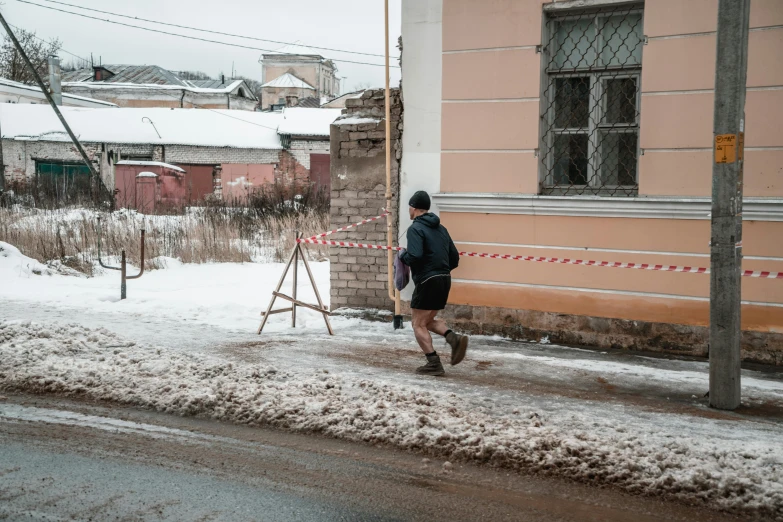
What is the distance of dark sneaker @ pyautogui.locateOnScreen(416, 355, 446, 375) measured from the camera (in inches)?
269

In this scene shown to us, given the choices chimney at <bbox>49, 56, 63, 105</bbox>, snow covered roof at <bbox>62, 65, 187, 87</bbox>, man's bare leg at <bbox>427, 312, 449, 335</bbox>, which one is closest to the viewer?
man's bare leg at <bbox>427, 312, 449, 335</bbox>

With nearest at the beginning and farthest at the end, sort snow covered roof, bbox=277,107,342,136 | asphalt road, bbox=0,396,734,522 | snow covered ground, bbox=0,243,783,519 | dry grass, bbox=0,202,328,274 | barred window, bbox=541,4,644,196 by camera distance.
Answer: asphalt road, bbox=0,396,734,522 → snow covered ground, bbox=0,243,783,519 → barred window, bbox=541,4,644,196 → dry grass, bbox=0,202,328,274 → snow covered roof, bbox=277,107,342,136

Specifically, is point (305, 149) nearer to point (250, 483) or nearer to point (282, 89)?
point (250, 483)

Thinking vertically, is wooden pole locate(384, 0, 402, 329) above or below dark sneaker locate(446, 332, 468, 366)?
above

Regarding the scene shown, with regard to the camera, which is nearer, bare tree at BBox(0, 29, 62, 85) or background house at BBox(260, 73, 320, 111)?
bare tree at BBox(0, 29, 62, 85)

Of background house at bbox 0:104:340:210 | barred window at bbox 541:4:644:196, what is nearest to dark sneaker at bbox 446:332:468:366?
barred window at bbox 541:4:644:196

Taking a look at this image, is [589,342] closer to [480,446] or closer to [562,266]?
[562,266]

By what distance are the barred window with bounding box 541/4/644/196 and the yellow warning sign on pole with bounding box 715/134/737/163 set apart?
245 centimetres

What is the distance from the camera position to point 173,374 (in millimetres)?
6359

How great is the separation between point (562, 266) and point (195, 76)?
235 feet

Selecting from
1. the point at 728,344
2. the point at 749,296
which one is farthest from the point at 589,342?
the point at 728,344

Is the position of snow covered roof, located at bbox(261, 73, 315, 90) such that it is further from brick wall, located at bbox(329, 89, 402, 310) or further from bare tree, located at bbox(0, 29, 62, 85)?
brick wall, located at bbox(329, 89, 402, 310)

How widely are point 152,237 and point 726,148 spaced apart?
12.5 m

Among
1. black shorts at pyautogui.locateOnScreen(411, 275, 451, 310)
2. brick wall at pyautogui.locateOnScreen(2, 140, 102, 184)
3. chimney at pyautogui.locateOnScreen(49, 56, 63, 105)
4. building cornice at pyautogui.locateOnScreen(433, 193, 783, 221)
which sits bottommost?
black shorts at pyautogui.locateOnScreen(411, 275, 451, 310)
